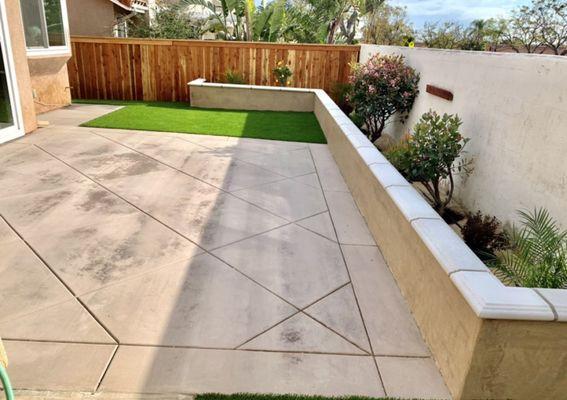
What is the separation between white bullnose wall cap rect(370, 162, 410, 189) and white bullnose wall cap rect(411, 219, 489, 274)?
3.07 feet

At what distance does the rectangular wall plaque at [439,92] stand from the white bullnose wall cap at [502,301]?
4.25 metres

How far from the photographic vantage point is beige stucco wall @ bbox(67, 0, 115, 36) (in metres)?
15.2

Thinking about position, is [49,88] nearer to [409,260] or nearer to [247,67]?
[247,67]

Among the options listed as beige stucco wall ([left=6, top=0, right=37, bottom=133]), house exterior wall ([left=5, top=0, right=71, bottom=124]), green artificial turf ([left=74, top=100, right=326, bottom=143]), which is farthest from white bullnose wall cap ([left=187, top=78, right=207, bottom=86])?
beige stucco wall ([left=6, top=0, right=37, bottom=133])

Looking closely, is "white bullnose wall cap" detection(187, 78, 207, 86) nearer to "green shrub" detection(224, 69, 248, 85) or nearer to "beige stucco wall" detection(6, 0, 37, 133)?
"green shrub" detection(224, 69, 248, 85)

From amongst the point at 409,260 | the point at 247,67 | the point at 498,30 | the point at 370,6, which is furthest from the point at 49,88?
the point at 370,6

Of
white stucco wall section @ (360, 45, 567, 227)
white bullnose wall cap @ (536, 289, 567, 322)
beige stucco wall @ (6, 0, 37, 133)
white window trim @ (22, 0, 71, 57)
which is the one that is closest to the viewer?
white bullnose wall cap @ (536, 289, 567, 322)

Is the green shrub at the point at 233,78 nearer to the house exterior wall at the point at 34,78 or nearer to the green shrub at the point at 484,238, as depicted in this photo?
the house exterior wall at the point at 34,78

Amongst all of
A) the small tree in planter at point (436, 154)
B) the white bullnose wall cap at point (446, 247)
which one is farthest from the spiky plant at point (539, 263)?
the small tree in planter at point (436, 154)

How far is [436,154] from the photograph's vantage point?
5.18 metres

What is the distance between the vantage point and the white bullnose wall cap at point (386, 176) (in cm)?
415

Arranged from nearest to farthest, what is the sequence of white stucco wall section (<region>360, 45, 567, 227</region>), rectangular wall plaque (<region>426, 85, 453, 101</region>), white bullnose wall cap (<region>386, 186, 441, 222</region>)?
white bullnose wall cap (<region>386, 186, 441, 222</region>) < white stucco wall section (<region>360, 45, 567, 227</region>) < rectangular wall plaque (<region>426, 85, 453, 101</region>)

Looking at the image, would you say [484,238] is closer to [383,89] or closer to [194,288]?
[194,288]

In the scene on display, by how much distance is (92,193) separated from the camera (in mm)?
5094
